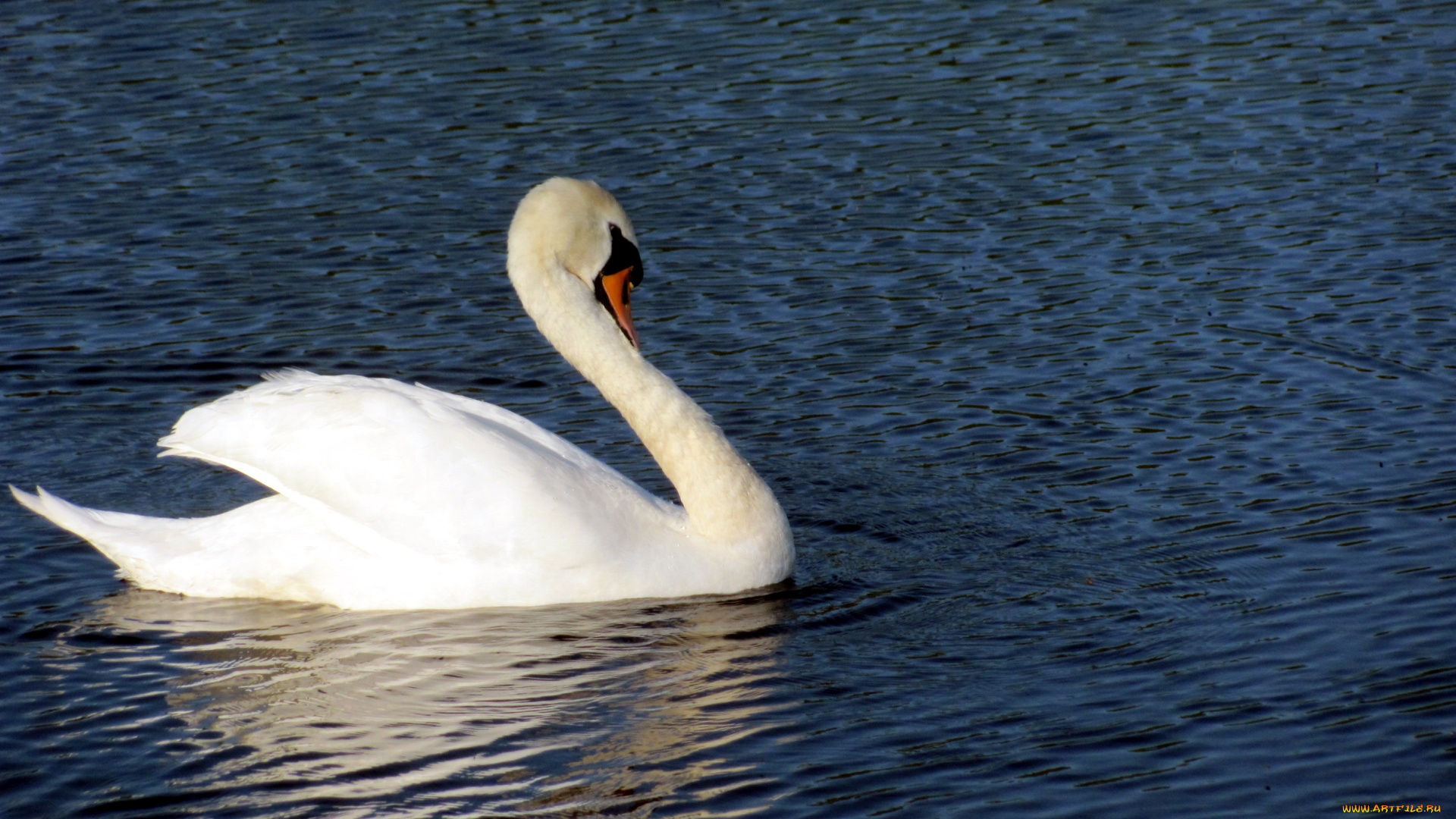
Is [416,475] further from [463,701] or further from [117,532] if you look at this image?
[117,532]

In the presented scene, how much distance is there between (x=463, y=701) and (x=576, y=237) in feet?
7.13

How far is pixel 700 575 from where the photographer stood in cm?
796

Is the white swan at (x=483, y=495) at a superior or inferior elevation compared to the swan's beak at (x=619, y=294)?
inferior

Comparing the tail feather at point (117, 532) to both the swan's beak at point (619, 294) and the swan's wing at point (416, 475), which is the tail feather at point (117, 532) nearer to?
the swan's wing at point (416, 475)

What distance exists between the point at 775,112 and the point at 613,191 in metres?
2.10

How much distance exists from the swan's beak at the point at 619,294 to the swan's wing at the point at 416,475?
0.70 metres

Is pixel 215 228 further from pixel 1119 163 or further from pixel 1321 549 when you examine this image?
pixel 1321 549

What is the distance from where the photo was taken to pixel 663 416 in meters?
8.26

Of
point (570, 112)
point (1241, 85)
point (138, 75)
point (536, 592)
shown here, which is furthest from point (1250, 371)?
point (138, 75)

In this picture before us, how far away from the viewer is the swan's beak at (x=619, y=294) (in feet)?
27.6

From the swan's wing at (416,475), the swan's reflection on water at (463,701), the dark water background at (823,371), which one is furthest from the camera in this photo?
the swan's wing at (416,475)

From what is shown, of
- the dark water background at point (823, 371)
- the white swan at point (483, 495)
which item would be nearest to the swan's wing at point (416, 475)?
the white swan at point (483, 495)

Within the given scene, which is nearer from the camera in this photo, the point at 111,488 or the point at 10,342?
the point at 111,488

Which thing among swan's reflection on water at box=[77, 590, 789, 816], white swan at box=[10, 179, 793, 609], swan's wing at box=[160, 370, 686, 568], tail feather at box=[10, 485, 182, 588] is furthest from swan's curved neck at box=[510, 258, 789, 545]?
tail feather at box=[10, 485, 182, 588]
